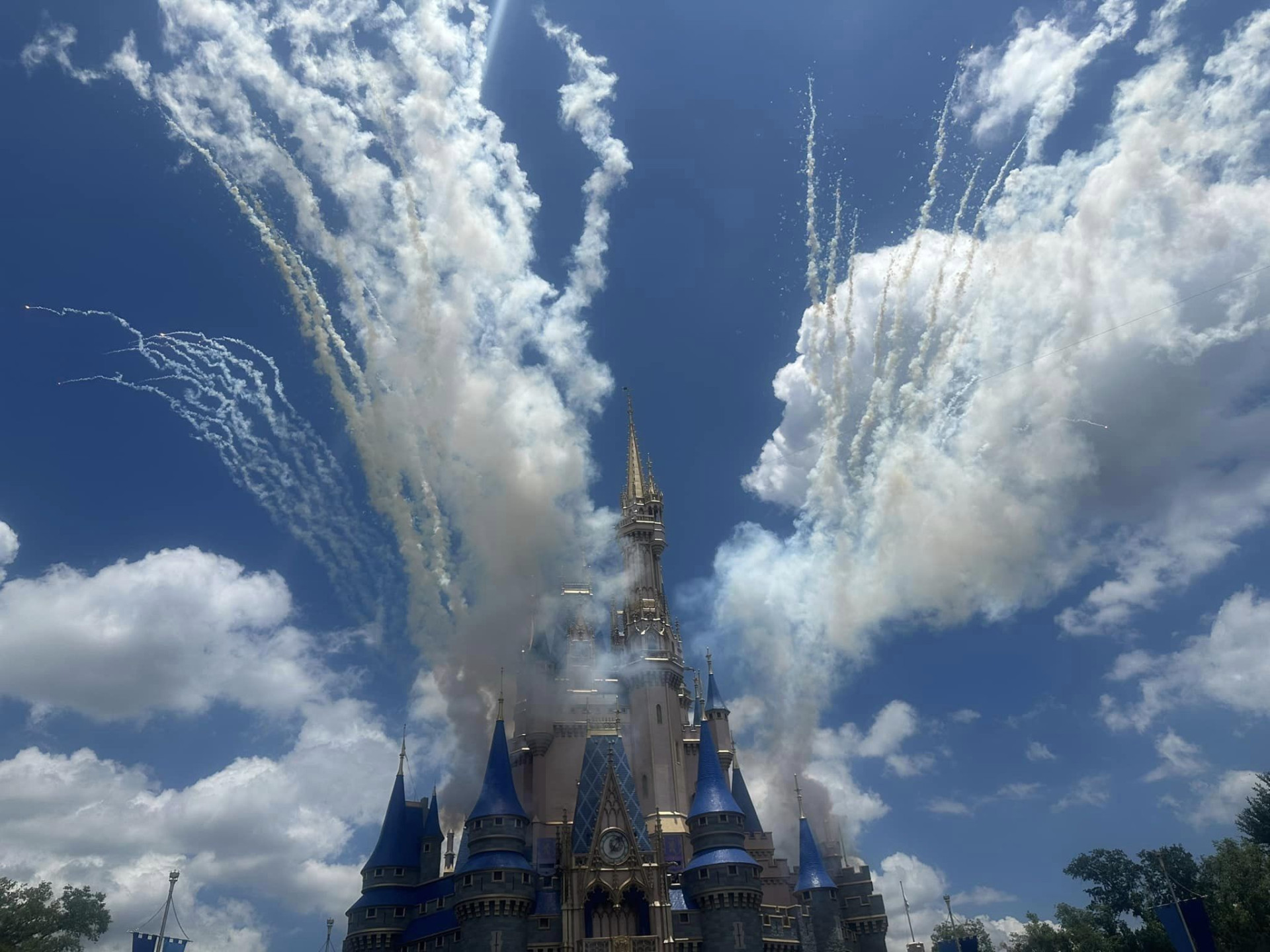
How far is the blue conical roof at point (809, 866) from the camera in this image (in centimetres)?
7712

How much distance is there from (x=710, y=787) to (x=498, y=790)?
18.3m

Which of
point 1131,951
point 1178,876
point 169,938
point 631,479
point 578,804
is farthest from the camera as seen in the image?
point 631,479

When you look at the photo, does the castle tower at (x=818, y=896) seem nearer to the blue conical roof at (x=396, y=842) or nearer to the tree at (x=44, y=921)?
the blue conical roof at (x=396, y=842)

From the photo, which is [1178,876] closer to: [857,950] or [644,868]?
[857,950]

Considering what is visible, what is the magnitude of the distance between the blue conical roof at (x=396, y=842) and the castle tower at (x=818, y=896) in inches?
1367

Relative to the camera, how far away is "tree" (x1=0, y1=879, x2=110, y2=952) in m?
80.5

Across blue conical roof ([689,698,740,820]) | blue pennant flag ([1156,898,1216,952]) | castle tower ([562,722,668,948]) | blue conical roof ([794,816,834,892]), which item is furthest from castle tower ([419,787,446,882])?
blue pennant flag ([1156,898,1216,952])

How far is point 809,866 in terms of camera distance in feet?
259

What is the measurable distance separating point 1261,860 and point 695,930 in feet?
148

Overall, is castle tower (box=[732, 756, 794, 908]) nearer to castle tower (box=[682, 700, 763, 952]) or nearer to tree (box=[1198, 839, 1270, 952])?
castle tower (box=[682, 700, 763, 952])

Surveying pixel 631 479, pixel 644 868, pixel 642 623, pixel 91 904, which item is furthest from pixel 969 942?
pixel 91 904

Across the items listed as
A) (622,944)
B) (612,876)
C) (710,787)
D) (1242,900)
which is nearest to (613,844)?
(612,876)

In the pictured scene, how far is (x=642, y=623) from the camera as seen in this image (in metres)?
91.1

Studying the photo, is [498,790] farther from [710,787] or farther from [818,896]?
[818,896]
